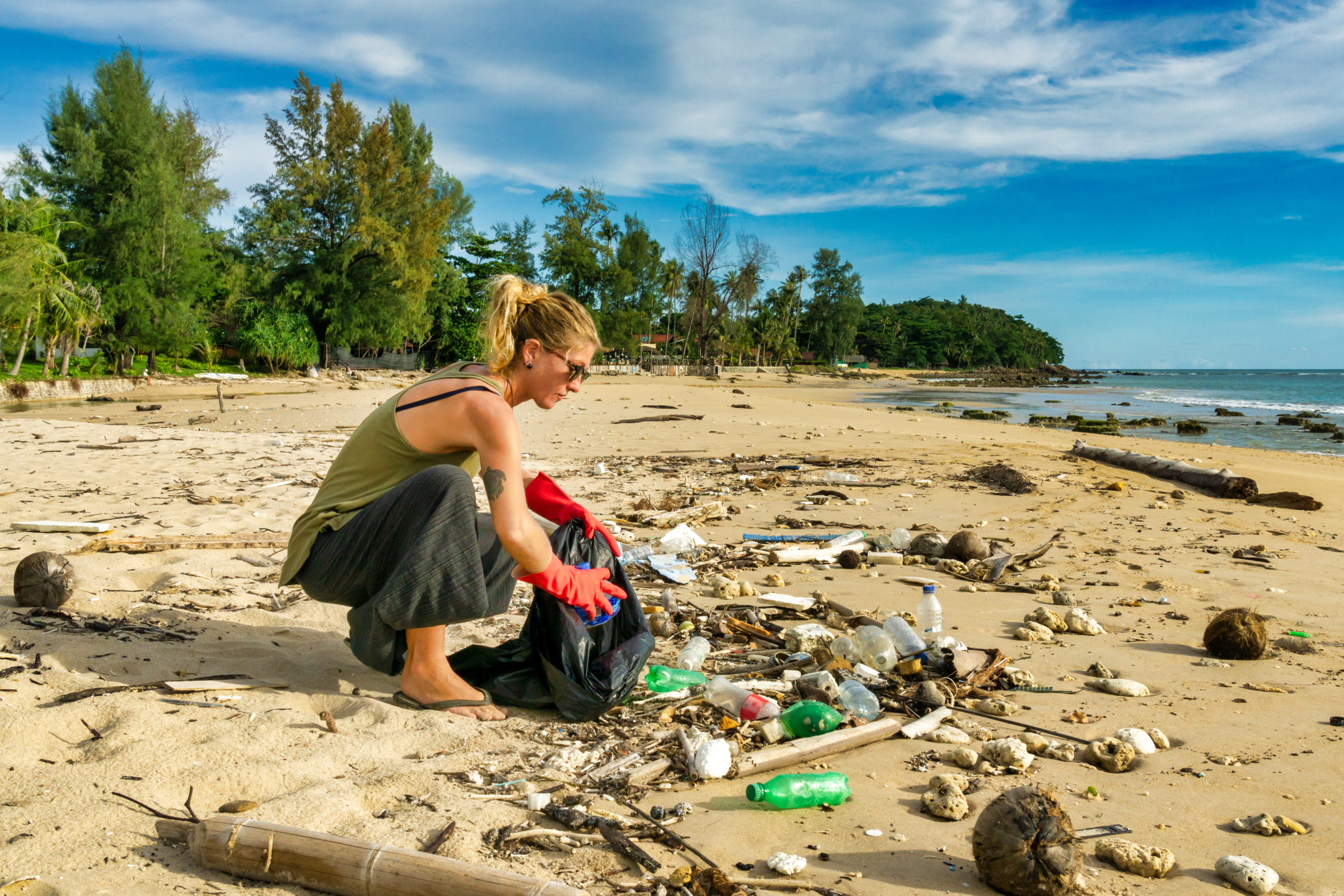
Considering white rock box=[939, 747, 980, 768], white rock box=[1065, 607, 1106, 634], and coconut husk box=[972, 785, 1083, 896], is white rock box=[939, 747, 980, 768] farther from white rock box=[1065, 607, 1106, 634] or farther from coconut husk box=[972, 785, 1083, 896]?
white rock box=[1065, 607, 1106, 634]

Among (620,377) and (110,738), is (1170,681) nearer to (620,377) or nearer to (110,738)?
(110,738)

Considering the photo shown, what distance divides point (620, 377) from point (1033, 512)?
3420cm

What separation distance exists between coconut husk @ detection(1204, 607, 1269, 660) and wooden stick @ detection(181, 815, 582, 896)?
136 inches

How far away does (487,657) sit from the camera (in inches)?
124

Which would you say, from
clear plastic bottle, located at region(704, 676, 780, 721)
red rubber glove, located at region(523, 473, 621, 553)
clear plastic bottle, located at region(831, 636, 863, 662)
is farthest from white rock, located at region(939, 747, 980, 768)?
red rubber glove, located at region(523, 473, 621, 553)

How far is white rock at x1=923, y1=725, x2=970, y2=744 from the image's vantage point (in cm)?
274

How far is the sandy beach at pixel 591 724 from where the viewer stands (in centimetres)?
201

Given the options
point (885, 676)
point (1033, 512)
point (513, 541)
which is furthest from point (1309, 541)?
point (513, 541)

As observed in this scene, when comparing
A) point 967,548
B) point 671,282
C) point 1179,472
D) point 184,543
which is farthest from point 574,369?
point 671,282

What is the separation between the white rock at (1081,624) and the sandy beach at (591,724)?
6 cm

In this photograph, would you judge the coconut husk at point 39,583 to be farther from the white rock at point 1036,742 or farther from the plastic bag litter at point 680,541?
the white rock at point 1036,742

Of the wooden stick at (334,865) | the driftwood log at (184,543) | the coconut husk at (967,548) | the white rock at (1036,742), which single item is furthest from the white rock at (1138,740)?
the driftwood log at (184,543)

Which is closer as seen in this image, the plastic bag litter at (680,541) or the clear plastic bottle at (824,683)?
the clear plastic bottle at (824,683)

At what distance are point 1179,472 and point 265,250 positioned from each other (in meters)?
34.8
